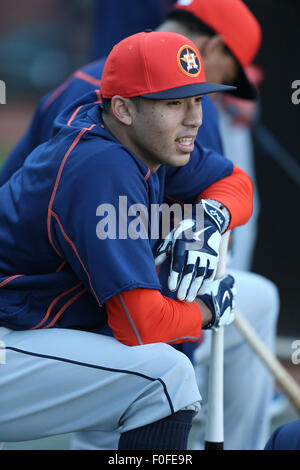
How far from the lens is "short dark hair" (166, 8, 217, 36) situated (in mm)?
2646

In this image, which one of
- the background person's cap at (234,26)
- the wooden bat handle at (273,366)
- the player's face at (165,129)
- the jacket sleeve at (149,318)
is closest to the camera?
the jacket sleeve at (149,318)

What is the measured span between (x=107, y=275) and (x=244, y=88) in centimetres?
133

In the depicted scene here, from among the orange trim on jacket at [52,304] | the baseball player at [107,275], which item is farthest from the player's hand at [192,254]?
the orange trim on jacket at [52,304]

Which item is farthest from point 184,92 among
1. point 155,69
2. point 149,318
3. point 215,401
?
point 215,401

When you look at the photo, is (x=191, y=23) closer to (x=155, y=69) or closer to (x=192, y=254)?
(x=155, y=69)

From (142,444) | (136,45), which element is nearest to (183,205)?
(136,45)

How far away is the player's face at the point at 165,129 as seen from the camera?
5.78ft

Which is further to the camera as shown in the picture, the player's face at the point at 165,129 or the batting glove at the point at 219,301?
the batting glove at the point at 219,301

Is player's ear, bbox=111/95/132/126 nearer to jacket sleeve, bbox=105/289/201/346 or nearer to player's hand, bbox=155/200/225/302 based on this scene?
player's hand, bbox=155/200/225/302

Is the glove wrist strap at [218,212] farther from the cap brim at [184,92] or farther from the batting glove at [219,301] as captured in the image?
the cap brim at [184,92]

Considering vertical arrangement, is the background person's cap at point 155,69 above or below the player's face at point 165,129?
above

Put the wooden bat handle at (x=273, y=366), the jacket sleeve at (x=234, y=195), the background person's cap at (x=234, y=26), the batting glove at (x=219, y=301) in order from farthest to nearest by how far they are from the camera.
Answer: the background person's cap at (x=234, y=26)
the wooden bat handle at (x=273, y=366)
the jacket sleeve at (x=234, y=195)
the batting glove at (x=219, y=301)
